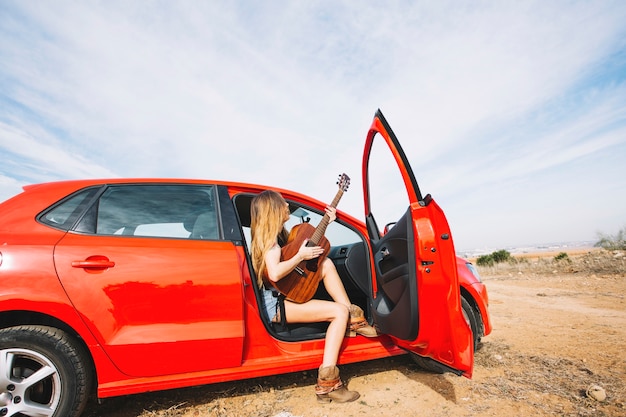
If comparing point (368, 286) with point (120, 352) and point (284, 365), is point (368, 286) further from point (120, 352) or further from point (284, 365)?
point (120, 352)

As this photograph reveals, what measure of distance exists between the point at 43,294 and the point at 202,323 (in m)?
0.86

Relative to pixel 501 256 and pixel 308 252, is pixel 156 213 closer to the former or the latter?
pixel 308 252

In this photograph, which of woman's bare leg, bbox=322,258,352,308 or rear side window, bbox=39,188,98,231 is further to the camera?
woman's bare leg, bbox=322,258,352,308

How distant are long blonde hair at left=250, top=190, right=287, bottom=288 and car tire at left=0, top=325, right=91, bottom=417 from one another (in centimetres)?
117

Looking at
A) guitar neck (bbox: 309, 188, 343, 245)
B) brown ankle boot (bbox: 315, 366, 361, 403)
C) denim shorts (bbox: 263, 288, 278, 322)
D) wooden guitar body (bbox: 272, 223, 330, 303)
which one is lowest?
brown ankle boot (bbox: 315, 366, 361, 403)

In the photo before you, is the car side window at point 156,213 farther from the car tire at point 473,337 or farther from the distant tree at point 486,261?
the distant tree at point 486,261

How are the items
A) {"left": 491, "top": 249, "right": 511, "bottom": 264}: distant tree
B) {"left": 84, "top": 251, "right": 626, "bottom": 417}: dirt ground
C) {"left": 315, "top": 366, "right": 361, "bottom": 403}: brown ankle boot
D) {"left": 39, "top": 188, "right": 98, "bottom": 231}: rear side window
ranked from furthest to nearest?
{"left": 491, "top": 249, "right": 511, "bottom": 264}: distant tree, {"left": 315, "top": 366, "right": 361, "bottom": 403}: brown ankle boot, {"left": 84, "top": 251, "right": 626, "bottom": 417}: dirt ground, {"left": 39, "top": 188, "right": 98, "bottom": 231}: rear side window

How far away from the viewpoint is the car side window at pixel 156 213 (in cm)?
209

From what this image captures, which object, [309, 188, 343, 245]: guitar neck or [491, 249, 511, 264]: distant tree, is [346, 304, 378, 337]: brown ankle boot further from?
[491, 249, 511, 264]: distant tree

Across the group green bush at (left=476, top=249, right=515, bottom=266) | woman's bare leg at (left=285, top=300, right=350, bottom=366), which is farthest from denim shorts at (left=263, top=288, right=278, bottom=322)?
green bush at (left=476, top=249, right=515, bottom=266)

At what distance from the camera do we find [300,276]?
2.42m

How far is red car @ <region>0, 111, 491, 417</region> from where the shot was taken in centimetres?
177

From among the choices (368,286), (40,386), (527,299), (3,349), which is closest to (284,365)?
(368,286)

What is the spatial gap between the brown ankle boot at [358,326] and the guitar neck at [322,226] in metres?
0.69
